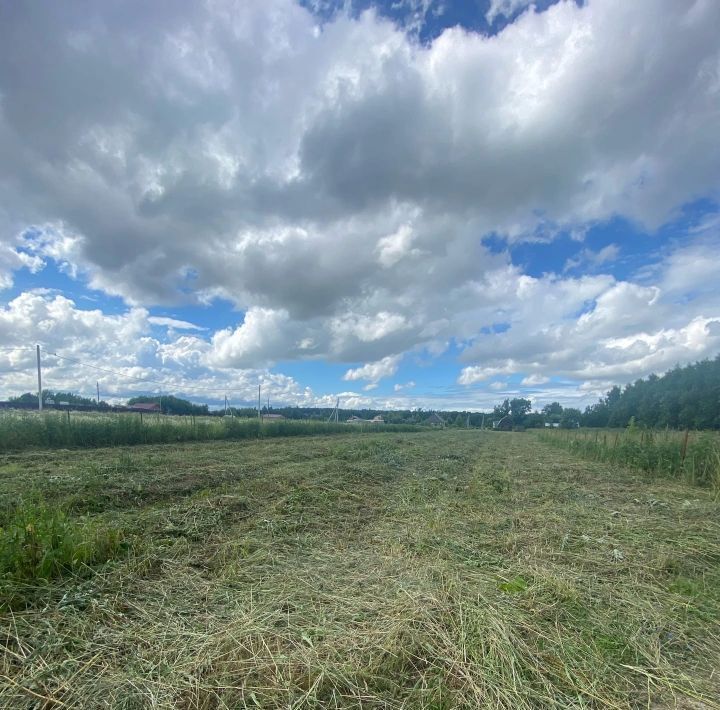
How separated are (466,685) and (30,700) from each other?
2343mm

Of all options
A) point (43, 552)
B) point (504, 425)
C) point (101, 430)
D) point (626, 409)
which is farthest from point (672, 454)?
point (504, 425)

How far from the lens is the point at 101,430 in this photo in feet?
54.8

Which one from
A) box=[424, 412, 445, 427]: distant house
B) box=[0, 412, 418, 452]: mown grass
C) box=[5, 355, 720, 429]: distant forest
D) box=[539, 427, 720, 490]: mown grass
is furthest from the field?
box=[424, 412, 445, 427]: distant house

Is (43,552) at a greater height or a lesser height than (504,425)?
greater

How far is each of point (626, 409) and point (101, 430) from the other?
7767 centimetres

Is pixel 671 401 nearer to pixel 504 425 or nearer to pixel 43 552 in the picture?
pixel 504 425

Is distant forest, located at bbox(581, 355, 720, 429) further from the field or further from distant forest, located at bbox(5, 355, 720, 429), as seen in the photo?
the field

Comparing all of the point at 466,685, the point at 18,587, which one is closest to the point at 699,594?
the point at 466,685

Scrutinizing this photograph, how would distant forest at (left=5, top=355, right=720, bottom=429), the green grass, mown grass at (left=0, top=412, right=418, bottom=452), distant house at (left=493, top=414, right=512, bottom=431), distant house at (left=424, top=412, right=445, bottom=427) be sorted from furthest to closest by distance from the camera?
distant house at (left=424, top=412, right=445, bottom=427)
distant house at (left=493, top=414, right=512, bottom=431)
distant forest at (left=5, top=355, right=720, bottom=429)
mown grass at (left=0, top=412, right=418, bottom=452)
the green grass

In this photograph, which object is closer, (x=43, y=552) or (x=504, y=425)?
(x=43, y=552)

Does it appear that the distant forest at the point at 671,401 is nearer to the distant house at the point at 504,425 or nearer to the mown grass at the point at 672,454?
the distant house at the point at 504,425

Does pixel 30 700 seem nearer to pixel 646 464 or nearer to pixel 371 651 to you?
pixel 371 651

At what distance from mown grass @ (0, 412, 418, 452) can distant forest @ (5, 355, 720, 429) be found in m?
13.8

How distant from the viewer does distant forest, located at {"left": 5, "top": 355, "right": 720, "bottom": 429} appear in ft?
146
